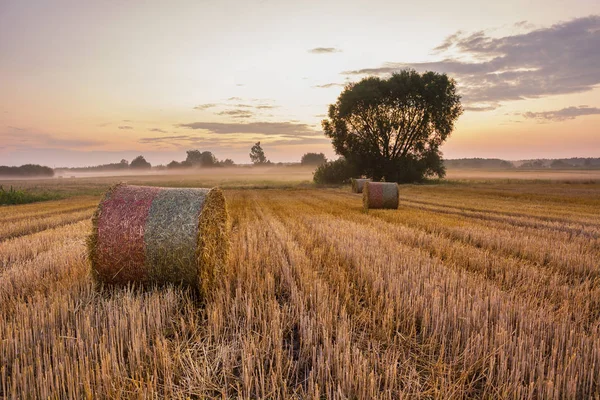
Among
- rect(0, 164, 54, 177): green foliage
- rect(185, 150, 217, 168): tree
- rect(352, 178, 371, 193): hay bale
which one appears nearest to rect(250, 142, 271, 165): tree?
rect(185, 150, 217, 168): tree

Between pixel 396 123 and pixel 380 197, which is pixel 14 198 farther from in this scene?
pixel 396 123

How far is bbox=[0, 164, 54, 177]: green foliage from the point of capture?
310ft

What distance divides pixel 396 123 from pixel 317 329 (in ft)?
140

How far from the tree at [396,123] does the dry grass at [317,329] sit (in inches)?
1478

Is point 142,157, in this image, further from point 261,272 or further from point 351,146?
point 261,272

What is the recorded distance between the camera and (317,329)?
381 cm

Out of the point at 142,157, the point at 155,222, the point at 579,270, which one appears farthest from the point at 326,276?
the point at 142,157

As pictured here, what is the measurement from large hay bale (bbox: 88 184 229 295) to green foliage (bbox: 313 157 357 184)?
39.9 metres

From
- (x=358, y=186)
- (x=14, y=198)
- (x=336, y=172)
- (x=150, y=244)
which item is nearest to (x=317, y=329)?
(x=150, y=244)

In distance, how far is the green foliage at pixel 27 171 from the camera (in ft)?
310

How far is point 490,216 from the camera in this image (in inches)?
534

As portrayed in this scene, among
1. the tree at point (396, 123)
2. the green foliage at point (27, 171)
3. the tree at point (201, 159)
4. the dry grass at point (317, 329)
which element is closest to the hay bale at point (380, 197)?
the dry grass at point (317, 329)

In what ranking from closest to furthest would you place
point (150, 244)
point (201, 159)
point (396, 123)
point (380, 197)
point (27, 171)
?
point (150, 244) < point (380, 197) < point (396, 123) < point (27, 171) < point (201, 159)

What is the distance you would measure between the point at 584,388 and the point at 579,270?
4237 mm
